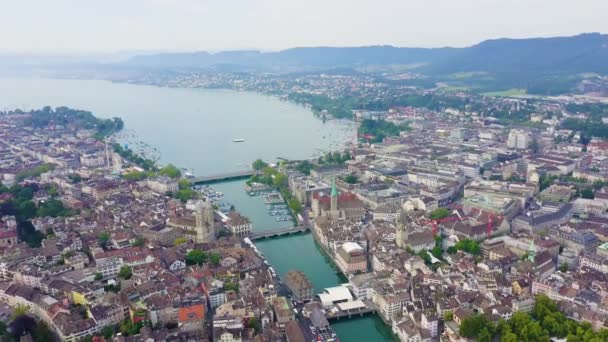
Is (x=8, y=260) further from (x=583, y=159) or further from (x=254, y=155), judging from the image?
(x=583, y=159)

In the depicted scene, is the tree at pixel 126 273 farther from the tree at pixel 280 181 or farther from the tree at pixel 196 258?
the tree at pixel 280 181

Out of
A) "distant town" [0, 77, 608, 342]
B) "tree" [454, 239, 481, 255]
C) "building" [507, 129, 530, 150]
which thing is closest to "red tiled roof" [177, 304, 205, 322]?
"distant town" [0, 77, 608, 342]

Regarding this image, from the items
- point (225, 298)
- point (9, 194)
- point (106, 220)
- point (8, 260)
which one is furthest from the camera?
point (9, 194)

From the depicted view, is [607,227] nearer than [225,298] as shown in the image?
No

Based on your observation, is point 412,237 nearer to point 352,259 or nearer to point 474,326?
point 352,259

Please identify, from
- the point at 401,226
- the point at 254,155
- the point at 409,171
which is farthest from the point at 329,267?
the point at 254,155

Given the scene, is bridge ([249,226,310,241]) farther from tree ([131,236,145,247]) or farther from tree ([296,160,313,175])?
tree ([296,160,313,175])

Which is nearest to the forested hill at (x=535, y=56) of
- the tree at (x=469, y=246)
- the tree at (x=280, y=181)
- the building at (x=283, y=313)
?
the tree at (x=280, y=181)
